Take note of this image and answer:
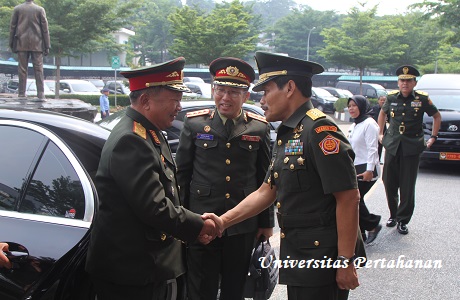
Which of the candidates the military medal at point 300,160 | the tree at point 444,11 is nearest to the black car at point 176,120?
the military medal at point 300,160

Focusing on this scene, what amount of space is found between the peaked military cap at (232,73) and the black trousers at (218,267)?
39.7 inches

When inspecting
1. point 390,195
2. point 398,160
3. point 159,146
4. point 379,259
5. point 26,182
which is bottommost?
point 379,259

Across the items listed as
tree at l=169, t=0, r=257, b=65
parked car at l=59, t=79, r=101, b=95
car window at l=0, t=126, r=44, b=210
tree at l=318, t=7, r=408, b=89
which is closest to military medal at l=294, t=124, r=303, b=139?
car window at l=0, t=126, r=44, b=210

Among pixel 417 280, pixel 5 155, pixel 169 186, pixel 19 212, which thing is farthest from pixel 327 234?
pixel 417 280

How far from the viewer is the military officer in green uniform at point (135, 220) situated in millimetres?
2078

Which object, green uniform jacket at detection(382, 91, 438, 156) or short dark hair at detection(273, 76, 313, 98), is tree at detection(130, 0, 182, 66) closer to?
green uniform jacket at detection(382, 91, 438, 156)

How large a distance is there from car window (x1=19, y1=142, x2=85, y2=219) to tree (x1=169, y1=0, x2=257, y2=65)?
1001 inches

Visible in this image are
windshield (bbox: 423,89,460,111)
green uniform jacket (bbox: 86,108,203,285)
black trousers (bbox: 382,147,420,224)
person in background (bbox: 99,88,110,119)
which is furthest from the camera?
person in background (bbox: 99,88,110,119)

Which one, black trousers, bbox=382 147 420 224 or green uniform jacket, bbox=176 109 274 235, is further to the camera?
black trousers, bbox=382 147 420 224

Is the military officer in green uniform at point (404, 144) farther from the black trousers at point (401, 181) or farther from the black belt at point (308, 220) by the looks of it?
the black belt at point (308, 220)

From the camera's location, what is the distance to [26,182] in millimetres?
2414

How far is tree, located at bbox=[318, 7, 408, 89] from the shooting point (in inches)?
1223

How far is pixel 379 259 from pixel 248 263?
220cm

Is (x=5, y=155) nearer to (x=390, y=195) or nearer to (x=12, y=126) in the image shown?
(x=12, y=126)
